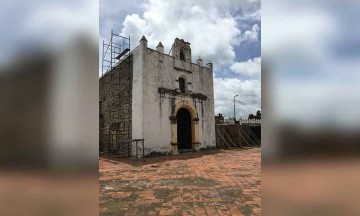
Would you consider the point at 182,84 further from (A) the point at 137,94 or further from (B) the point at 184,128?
(A) the point at 137,94

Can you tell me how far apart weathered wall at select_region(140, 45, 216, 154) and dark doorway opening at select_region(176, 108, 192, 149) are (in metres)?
0.73

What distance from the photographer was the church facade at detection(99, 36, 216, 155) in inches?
511

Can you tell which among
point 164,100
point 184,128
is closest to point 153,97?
point 164,100

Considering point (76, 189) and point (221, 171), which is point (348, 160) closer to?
point (76, 189)

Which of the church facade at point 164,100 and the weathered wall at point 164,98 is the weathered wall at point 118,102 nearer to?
the church facade at point 164,100

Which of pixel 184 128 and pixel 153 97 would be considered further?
pixel 184 128

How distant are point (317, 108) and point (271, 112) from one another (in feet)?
0.59

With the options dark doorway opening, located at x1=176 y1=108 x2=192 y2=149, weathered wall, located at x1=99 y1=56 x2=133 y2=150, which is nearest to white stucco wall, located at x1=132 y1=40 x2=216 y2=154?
weathered wall, located at x1=99 y1=56 x2=133 y2=150

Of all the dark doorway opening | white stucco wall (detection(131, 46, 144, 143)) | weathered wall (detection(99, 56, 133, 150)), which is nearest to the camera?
white stucco wall (detection(131, 46, 144, 143))

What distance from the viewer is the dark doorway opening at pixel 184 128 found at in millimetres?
15656

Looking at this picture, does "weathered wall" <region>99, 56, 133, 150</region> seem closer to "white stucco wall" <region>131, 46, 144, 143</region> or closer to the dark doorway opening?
"white stucco wall" <region>131, 46, 144, 143</region>

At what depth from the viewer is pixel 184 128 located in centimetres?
1598

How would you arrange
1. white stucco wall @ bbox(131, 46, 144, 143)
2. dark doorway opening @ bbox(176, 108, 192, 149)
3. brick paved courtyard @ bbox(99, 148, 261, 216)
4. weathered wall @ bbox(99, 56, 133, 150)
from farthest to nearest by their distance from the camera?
dark doorway opening @ bbox(176, 108, 192, 149)
weathered wall @ bbox(99, 56, 133, 150)
white stucco wall @ bbox(131, 46, 144, 143)
brick paved courtyard @ bbox(99, 148, 261, 216)

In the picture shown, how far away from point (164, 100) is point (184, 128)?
9.97 ft
